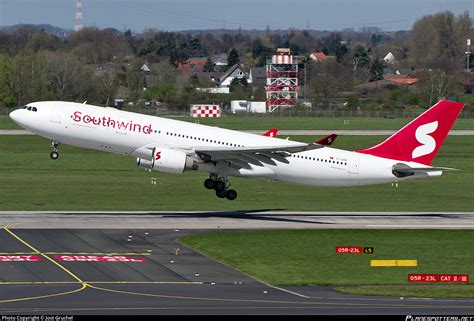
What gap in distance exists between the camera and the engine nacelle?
2707 inches

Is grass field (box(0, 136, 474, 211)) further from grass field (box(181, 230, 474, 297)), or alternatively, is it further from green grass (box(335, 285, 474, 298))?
green grass (box(335, 285, 474, 298))

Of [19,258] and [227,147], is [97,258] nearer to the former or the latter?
[19,258]

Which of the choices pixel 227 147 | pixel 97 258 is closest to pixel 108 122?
pixel 227 147

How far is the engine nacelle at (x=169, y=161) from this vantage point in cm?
6875

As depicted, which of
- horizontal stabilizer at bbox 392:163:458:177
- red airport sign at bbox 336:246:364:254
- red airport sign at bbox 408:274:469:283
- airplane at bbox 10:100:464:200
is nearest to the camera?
red airport sign at bbox 408:274:469:283

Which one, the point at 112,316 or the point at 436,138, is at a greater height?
the point at 436,138

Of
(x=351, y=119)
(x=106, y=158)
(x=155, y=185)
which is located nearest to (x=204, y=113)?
(x=351, y=119)

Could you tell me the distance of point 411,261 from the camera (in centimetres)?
5456

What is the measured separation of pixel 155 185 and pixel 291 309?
2075 inches

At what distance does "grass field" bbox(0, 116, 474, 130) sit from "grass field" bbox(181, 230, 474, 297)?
94460 mm

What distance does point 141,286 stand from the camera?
1919 inches

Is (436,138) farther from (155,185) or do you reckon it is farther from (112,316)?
(112,316)

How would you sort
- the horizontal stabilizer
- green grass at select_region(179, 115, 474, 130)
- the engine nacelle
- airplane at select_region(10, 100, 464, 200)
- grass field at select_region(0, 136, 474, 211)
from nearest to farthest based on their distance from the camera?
the engine nacelle < airplane at select_region(10, 100, 464, 200) < the horizontal stabilizer < grass field at select_region(0, 136, 474, 211) < green grass at select_region(179, 115, 474, 130)

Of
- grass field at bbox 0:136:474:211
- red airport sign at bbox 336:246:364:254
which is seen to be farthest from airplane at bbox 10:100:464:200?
red airport sign at bbox 336:246:364:254
